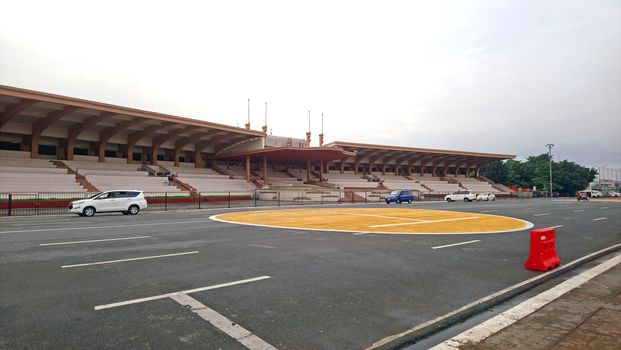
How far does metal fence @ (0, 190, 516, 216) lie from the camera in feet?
80.0

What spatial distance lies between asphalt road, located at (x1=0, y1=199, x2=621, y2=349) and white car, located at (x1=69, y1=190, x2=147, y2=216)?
1082 cm

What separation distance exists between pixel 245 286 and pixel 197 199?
31448 mm

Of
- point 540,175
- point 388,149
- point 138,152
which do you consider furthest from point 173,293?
point 540,175

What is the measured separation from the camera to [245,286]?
19.7 ft

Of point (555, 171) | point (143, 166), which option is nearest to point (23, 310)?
point (143, 166)

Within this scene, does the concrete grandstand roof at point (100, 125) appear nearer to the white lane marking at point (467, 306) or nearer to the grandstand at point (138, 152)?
the grandstand at point (138, 152)

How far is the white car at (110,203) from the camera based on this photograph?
20870 millimetres

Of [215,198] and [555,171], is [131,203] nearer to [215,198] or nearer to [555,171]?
[215,198]

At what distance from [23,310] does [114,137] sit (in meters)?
45.6

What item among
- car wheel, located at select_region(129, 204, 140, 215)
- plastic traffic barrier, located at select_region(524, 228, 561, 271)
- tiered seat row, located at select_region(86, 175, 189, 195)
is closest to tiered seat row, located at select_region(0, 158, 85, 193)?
tiered seat row, located at select_region(86, 175, 189, 195)

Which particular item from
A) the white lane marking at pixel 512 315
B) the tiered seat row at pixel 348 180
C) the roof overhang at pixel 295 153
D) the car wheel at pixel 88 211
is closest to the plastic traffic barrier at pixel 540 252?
the white lane marking at pixel 512 315

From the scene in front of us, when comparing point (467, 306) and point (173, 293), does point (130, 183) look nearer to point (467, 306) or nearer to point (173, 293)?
point (173, 293)

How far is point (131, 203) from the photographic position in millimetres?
22922

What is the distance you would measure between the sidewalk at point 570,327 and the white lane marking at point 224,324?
2.35 m
